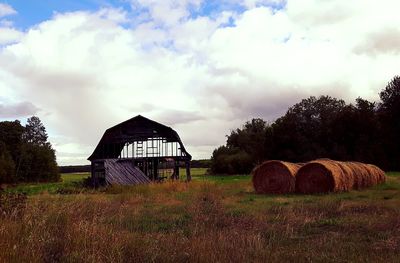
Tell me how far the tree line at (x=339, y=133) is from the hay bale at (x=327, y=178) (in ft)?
87.8

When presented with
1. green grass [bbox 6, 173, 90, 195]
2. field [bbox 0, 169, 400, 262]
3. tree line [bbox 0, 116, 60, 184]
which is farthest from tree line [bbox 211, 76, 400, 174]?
field [bbox 0, 169, 400, 262]

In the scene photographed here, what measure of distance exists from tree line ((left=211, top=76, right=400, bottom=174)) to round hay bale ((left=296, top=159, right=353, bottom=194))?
27550 mm

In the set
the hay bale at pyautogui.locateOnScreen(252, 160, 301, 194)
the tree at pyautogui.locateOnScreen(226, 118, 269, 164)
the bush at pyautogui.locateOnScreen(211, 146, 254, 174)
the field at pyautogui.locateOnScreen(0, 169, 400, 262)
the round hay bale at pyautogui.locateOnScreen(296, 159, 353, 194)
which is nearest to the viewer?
the field at pyautogui.locateOnScreen(0, 169, 400, 262)

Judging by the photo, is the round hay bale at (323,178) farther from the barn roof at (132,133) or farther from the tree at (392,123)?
the tree at (392,123)

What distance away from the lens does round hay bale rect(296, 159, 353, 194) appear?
23.5 metres

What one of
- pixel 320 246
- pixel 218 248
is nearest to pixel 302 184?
pixel 320 246

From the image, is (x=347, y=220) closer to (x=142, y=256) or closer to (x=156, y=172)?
(x=142, y=256)

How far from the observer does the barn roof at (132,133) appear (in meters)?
47.3

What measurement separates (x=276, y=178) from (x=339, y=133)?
36595mm

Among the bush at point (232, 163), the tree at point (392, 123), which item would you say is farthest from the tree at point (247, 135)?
the tree at point (392, 123)

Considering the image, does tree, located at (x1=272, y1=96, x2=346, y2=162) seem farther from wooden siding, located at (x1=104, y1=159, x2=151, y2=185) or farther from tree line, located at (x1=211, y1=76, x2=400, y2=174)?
wooden siding, located at (x1=104, y1=159, x2=151, y2=185)

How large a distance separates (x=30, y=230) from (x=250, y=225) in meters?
5.24

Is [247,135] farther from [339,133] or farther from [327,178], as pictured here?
[327,178]

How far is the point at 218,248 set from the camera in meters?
7.37
